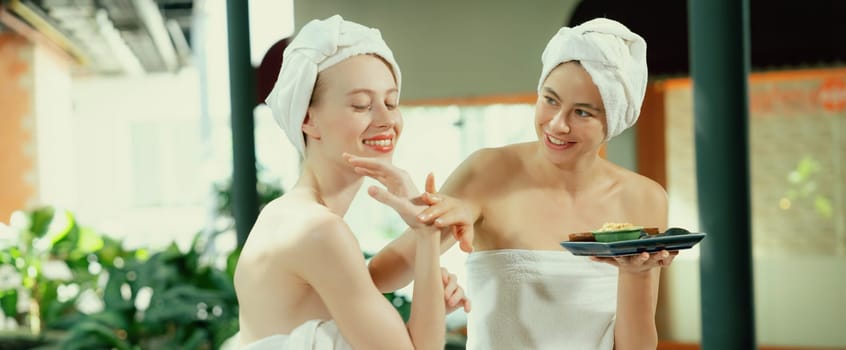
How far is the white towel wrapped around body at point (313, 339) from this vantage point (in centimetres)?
119

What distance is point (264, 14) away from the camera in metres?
1.51

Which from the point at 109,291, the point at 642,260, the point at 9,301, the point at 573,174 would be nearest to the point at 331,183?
the point at 573,174

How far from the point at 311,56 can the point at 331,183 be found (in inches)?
7.0

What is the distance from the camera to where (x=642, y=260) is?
1045mm

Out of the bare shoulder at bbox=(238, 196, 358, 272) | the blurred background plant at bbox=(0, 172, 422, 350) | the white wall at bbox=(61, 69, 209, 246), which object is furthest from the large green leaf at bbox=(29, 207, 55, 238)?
the white wall at bbox=(61, 69, 209, 246)

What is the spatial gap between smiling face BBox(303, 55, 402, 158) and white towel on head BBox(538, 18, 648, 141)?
221 mm

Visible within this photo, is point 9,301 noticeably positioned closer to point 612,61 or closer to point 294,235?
point 294,235

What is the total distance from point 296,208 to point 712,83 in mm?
566

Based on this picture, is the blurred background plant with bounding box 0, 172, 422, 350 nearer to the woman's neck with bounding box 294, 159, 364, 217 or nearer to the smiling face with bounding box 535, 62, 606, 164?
the woman's neck with bounding box 294, 159, 364, 217

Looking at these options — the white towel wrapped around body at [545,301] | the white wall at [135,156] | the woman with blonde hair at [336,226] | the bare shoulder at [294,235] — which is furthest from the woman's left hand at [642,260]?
the white wall at [135,156]

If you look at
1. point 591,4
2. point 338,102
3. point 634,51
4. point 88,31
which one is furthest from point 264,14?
point 88,31

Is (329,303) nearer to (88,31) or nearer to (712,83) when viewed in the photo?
(712,83)

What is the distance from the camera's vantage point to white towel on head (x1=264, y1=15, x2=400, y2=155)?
1.17m

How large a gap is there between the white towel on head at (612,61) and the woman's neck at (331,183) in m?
0.32
